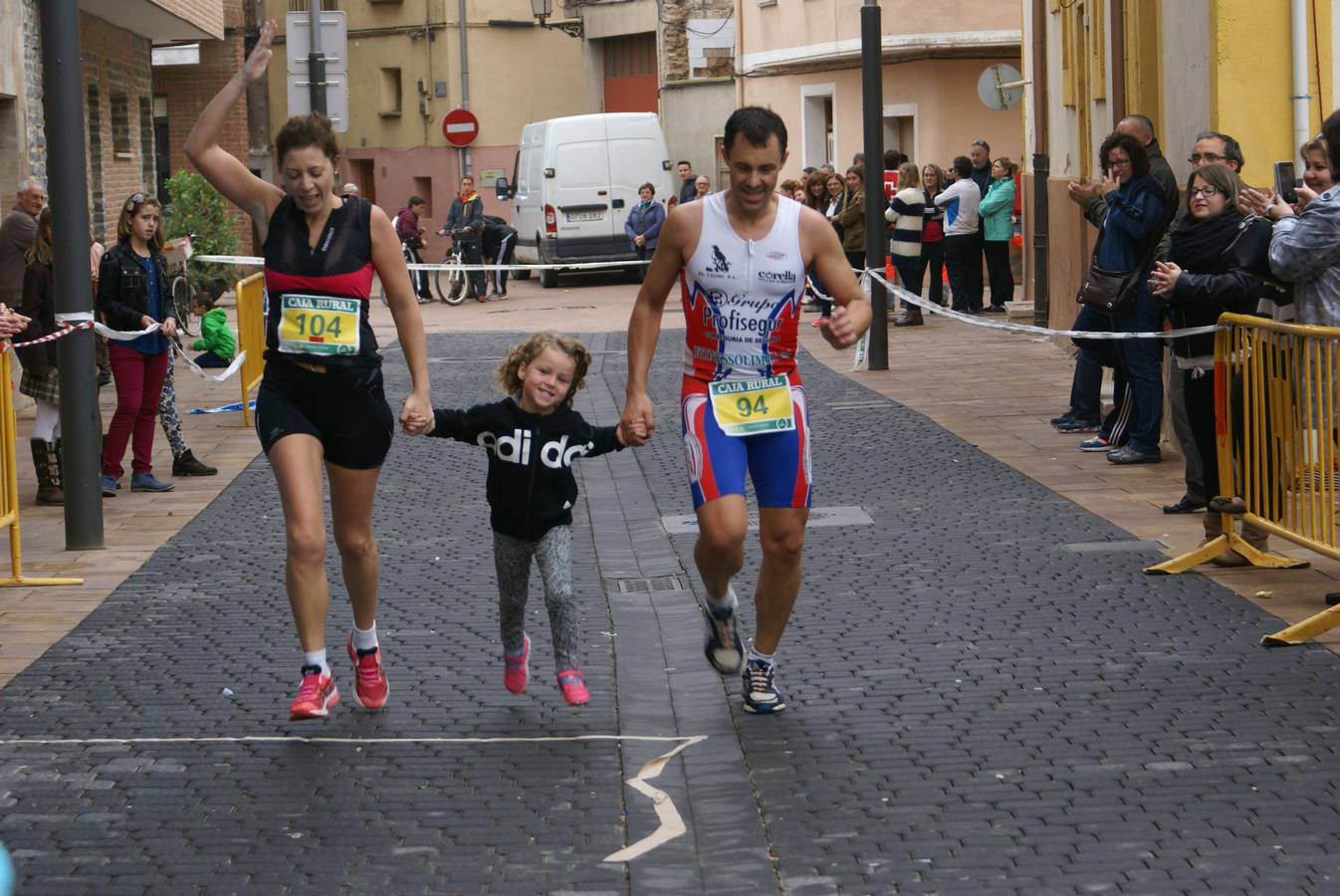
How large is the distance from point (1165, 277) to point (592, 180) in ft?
85.7

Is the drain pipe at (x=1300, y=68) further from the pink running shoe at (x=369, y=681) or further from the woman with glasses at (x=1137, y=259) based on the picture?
the pink running shoe at (x=369, y=681)

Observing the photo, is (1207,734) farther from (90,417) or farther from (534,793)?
(90,417)

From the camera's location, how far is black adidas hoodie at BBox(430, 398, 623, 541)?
652 cm

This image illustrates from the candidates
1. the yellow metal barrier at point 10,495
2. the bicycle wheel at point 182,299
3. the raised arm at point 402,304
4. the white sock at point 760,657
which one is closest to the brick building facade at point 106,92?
the bicycle wheel at point 182,299

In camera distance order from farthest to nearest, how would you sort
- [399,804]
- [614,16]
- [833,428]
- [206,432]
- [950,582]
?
[614,16], [206,432], [833,428], [950,582], [399,804]

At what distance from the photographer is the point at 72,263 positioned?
10031mm

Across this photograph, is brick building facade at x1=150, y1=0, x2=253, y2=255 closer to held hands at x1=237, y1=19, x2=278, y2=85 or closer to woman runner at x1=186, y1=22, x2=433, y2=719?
held hands at x1=237, y1=19, x2=278, y2=85

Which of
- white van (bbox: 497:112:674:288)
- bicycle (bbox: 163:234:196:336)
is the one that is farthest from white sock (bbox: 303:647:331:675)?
white van (bbox: 497:112:674:288)

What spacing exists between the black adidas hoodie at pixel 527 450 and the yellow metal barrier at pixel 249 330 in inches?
368

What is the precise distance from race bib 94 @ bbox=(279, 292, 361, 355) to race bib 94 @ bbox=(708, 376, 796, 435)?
1104 mm

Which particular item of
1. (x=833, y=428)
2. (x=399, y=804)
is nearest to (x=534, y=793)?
(x=399, y=804)

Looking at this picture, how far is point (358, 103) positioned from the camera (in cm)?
5534

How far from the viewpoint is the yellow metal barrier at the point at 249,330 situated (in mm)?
15773

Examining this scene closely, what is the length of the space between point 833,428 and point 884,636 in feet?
22.6
